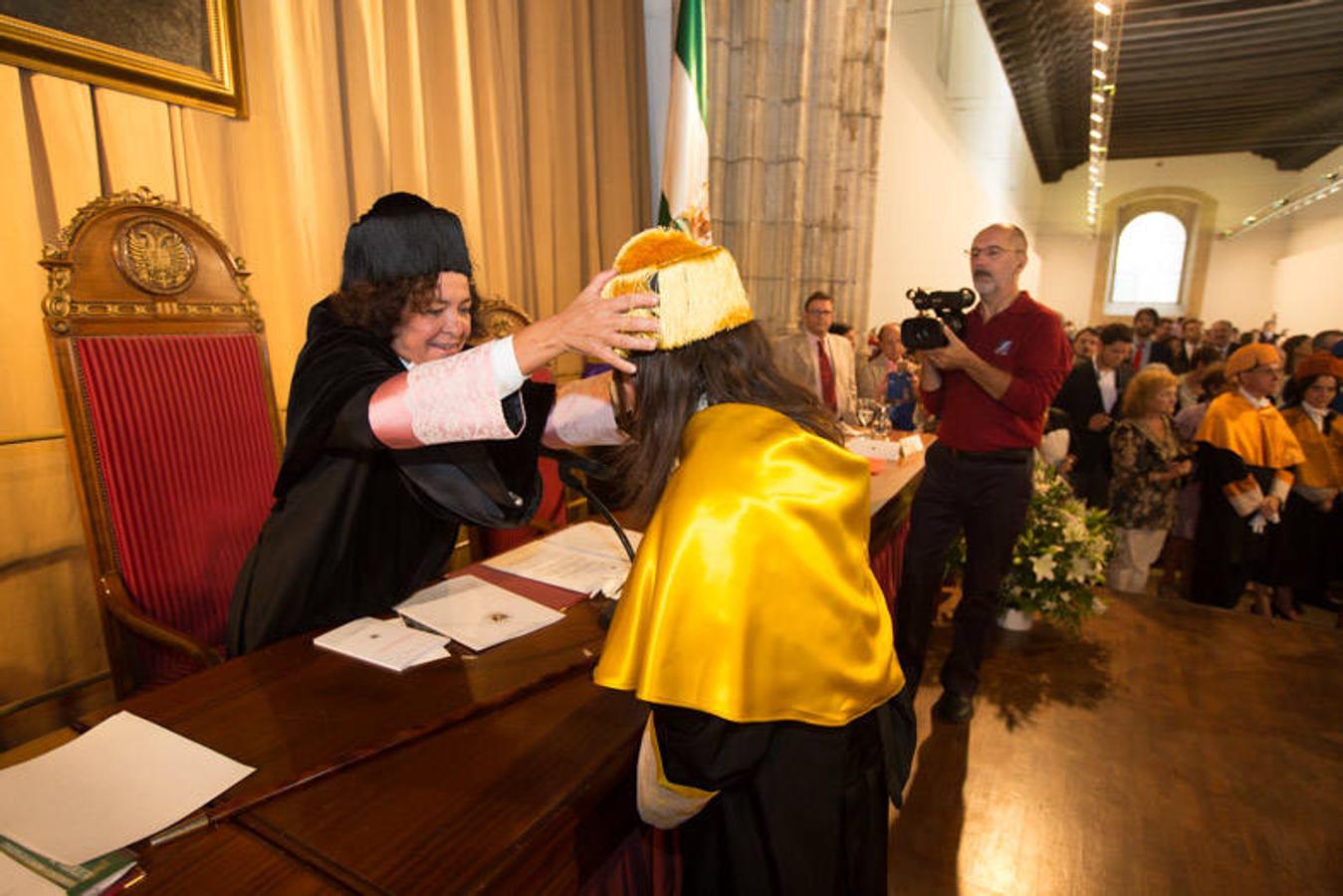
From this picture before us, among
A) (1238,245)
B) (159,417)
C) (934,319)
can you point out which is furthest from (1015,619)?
(1238,245)

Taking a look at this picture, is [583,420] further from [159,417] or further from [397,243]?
[159,417]

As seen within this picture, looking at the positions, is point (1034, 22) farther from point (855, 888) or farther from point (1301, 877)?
point (855, 888)

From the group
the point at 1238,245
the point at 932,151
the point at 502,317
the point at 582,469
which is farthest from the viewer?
the point at 1238,245

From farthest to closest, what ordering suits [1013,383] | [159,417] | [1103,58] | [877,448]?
[1103,58] → [877,448] → [1013,383] → [159,417]

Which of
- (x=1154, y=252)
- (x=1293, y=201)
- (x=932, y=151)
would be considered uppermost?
(x=1293, y=201)

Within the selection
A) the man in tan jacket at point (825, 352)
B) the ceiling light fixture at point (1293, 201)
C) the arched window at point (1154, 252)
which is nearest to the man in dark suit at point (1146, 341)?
the ceiling light fixture at point (1293, 201)

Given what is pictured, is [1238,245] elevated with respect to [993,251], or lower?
elevated

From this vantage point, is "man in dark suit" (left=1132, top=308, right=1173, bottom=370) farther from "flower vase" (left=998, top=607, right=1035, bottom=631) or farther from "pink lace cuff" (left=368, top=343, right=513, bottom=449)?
"pink lace cuff" (left=368, top=343, right=513, bottom=449)

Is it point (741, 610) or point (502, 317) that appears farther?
point (502, 317)

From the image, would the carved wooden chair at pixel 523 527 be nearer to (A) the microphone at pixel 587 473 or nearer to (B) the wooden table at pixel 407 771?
(A) the microphone at pixel 587 473

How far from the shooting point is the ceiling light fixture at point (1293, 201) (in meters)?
11.2

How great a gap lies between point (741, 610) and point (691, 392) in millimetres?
387

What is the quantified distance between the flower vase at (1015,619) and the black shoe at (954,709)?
96cm

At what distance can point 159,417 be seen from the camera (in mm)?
1896
